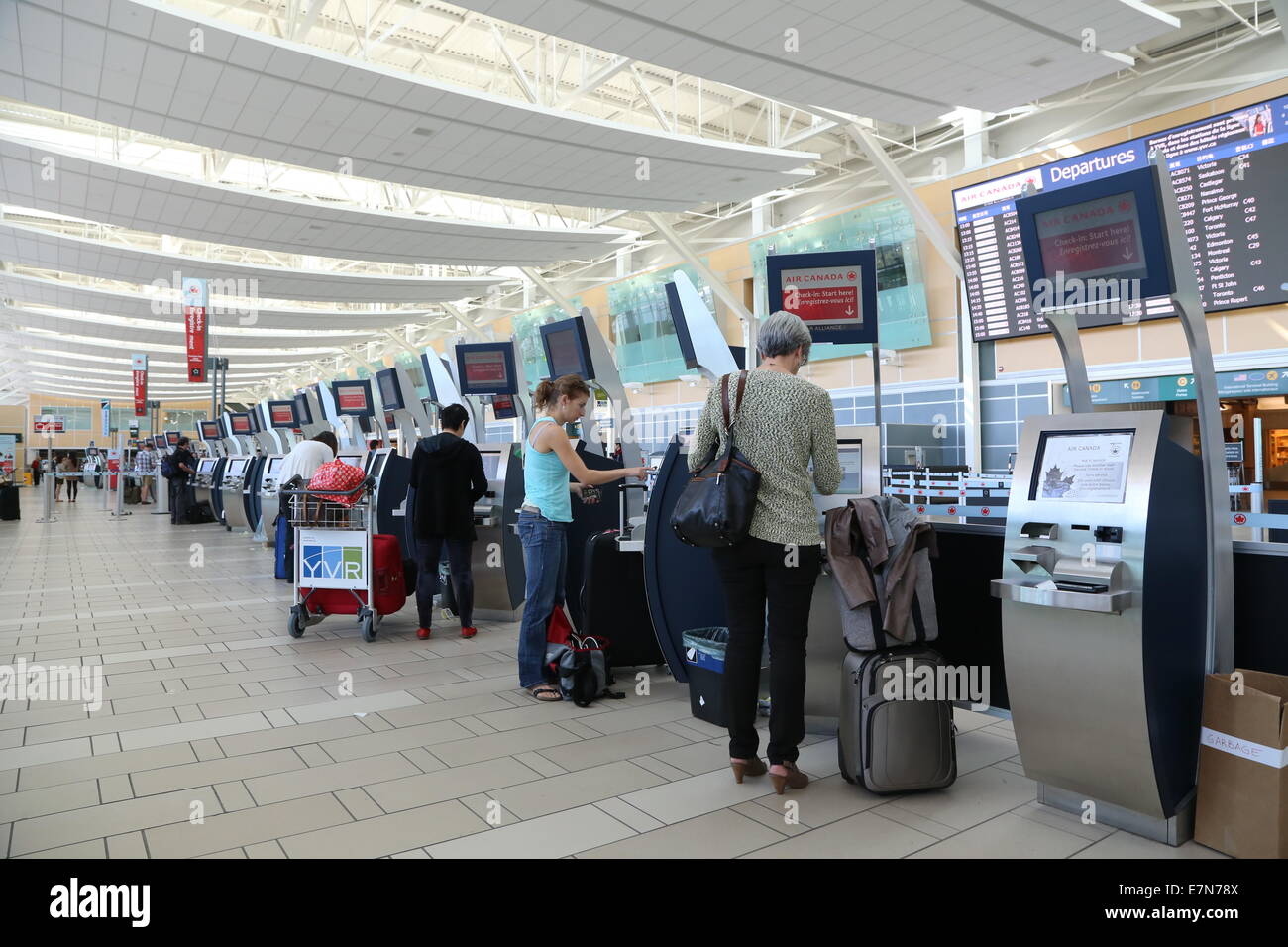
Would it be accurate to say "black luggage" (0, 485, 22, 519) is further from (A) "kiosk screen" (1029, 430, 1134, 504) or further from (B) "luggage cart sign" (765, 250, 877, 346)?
(A) "kiosk screen" (1029, 430, 1134, 504)

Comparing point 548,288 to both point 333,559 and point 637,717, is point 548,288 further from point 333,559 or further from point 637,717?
point 637,717

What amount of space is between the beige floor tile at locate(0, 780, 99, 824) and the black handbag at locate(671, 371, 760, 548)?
7.35ft

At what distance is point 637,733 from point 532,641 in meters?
0.84

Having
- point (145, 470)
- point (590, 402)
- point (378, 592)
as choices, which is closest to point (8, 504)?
point (145, 470)

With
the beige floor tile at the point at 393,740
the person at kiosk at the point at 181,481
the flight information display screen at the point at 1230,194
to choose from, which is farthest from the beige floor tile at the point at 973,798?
the person at kiosk at the point at 181,481

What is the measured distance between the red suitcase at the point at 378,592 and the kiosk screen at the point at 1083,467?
4.37 metres

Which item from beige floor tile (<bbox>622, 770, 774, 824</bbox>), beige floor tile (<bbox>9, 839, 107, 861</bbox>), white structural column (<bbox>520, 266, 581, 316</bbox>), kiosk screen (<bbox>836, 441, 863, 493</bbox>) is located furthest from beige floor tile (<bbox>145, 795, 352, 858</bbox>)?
white structural column (<bbox>520, 266, 581, 316</bbox>)

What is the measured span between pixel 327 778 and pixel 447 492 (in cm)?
264

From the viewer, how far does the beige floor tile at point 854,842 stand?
8.36 feet

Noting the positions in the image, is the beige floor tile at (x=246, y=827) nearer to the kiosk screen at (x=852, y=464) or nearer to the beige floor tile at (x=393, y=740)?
the beige floor tile at (x=393, y=740)

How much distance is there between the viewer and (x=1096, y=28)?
839 cm

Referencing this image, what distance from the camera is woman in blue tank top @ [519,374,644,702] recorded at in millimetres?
4270

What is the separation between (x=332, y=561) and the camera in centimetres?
584

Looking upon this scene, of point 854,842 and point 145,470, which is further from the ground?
point 145,470
